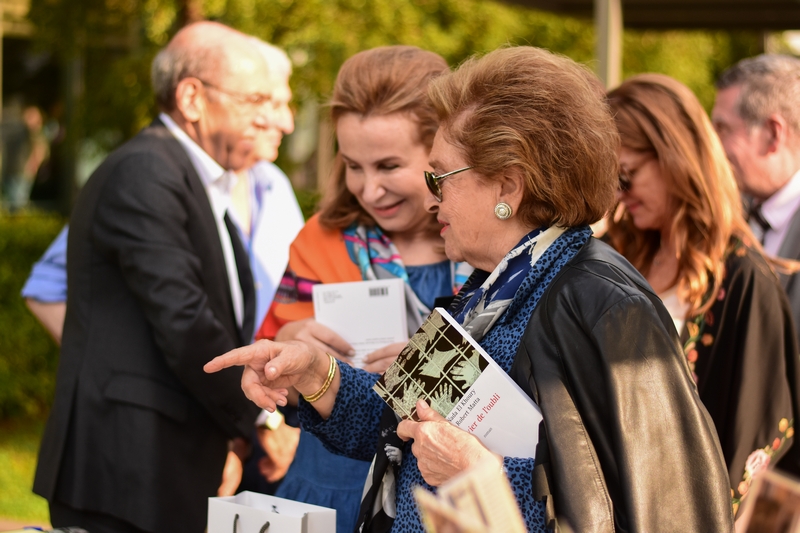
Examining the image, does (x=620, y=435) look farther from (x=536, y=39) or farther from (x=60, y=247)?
(x=536, y=39)

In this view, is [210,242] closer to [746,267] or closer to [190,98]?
[190,98]

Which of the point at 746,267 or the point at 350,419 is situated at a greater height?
the point at 746,267

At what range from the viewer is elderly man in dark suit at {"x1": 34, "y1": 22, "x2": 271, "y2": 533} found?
278 cm

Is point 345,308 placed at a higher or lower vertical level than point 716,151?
lower

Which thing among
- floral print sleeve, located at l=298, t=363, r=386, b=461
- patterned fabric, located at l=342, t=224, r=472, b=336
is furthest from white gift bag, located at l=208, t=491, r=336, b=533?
patterned fabric, located at l=342, t=224, r=472, b=336

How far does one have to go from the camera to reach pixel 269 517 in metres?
1.80

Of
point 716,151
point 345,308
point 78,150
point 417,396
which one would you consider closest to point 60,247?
point 345,308

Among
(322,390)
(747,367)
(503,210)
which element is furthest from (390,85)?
(747,367)

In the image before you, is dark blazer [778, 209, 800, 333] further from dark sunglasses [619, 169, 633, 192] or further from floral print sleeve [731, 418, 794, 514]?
dark sunglasses [619, 169, 633, 192]

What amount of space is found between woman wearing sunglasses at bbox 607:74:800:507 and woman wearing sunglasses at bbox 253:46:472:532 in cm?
66

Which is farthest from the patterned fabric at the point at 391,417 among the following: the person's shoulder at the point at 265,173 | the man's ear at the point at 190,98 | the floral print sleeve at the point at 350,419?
the person's shoulder at the point at 265,173

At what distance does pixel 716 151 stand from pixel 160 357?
1987mm

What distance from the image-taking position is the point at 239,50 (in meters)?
3.40

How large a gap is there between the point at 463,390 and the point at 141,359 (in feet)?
5.02
